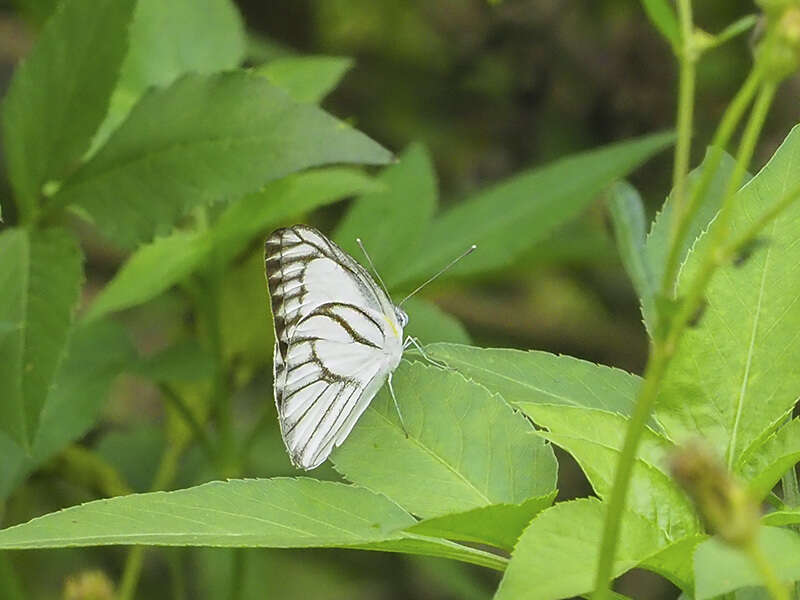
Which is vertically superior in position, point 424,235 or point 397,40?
point 397,40

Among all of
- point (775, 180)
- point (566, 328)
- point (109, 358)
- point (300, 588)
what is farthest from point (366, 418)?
point (566, 328)

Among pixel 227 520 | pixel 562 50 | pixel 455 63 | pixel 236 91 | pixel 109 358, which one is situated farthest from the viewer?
pixel 455 63

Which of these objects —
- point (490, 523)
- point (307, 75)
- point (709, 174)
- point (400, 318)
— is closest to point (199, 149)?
point (400, 318)

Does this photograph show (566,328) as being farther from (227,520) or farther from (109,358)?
(227,520)

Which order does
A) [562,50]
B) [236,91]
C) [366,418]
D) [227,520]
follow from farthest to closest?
[562,50] < [236,91] < [366,418] < [227,520]

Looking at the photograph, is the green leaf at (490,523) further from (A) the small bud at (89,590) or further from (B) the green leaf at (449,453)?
(A) the small bud at (89,590)

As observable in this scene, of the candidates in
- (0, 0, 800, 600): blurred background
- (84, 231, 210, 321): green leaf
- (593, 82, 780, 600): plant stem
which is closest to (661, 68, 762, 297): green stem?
(593, 82, 780, 600): plant stem

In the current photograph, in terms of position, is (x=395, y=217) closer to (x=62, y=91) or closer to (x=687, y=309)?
Answer: (x=62, y=91)

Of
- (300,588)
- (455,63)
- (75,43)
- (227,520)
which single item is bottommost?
(300,588)
